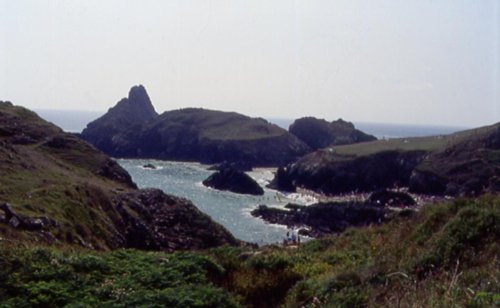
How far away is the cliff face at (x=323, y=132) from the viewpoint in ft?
588

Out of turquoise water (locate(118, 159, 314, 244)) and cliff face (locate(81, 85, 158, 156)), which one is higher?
cliff face (locate(81, 85, 158, 156))

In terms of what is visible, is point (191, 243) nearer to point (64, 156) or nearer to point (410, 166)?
point (64, 156)

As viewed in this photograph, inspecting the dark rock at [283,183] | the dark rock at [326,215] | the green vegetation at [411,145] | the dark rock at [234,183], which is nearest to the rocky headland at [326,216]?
the dark rock at [326,215]

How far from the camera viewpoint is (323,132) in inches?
7303

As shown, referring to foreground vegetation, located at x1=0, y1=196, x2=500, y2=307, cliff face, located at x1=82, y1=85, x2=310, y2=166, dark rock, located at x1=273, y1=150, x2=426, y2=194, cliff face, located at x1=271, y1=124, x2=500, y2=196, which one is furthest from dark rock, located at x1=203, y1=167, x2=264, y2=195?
foreground vegetation, located at x1=0, y1=196, x2=500, y2=307

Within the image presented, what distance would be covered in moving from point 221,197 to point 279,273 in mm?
79833

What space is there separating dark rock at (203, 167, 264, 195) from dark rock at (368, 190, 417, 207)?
2282 centimetres

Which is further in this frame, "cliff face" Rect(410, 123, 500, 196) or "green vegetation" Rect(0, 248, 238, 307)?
"cliff face" Rect(410, 123, 500, 196)

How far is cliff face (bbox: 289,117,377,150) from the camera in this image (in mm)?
179250

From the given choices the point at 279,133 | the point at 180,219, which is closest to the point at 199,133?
the point at 279,133

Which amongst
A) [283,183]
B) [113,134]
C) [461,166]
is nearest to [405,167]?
[461,166]

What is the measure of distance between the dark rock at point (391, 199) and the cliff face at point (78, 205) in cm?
3979

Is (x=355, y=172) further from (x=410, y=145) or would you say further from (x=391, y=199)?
(x=391, y=199)

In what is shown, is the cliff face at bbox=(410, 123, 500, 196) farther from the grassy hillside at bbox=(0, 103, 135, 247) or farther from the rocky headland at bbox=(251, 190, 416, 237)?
the grassy hillside at bbox=(0, 103, 135, 247)
